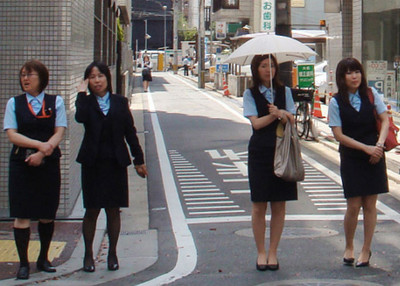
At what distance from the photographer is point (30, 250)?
7738 mm

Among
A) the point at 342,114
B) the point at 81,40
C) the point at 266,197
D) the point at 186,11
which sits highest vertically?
the point at 186,11

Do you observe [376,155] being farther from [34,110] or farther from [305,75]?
[305,75]

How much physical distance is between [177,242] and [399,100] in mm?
11427

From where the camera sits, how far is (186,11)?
157m

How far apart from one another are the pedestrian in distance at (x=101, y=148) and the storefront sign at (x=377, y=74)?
46.7 ft

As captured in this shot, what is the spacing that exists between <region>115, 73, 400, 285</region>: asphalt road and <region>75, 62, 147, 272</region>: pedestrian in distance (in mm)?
679

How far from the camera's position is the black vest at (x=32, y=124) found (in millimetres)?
6574

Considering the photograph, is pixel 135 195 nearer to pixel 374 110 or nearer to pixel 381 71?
pixel 374 110

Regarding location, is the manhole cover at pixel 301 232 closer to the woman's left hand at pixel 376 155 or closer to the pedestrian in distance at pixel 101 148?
the woman's left hand at pixel 376 155

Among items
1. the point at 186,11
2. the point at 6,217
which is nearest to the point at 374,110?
the point at 6,217

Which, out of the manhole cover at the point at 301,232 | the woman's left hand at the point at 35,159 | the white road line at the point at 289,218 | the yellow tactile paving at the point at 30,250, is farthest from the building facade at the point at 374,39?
the woman's left hand at the point at 35,159

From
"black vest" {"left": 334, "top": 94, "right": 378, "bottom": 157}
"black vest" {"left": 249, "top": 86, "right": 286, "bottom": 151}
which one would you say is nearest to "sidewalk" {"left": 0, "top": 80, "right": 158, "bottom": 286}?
"black vest" {"left": 249, "top": 86, "right": 286, "bottom": 151}

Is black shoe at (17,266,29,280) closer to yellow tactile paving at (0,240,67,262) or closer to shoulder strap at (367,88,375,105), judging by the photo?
yellow tactile paving at (0,240,67,262)

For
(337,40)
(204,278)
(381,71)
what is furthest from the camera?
(337,40)
